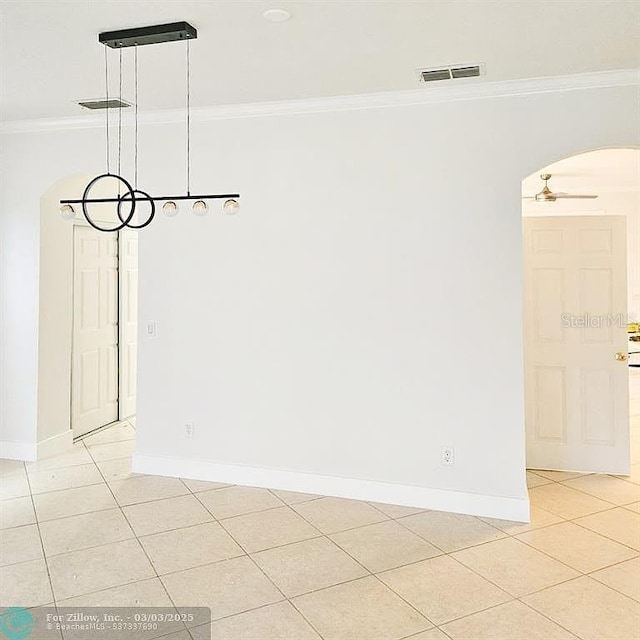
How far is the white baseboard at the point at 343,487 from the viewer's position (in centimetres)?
396

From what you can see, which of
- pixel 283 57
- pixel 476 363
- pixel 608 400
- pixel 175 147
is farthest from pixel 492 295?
pixel 175 147

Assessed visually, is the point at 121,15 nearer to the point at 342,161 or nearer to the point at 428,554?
the point at 342,161

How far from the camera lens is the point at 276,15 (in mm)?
2877

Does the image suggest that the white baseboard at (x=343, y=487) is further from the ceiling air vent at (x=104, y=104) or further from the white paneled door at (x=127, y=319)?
the ceiling air vent at (x=104, y=104)

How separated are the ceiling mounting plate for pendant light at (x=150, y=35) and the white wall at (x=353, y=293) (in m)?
1.34

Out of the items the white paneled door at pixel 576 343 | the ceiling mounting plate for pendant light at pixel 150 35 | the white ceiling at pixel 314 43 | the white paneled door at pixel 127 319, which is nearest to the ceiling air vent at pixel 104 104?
the white ceiling at pixel 314 43

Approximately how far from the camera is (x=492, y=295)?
3945mm

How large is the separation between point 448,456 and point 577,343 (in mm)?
1488

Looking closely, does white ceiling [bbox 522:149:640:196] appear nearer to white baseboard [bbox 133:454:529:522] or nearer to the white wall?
the white wall

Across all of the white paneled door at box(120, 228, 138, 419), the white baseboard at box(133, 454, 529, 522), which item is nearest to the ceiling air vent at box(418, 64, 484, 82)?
the white baseboard at box(133, 454, 529, 522)

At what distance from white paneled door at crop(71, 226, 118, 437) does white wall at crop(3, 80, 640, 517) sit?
1.06 meters

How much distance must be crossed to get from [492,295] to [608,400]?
1528 mm

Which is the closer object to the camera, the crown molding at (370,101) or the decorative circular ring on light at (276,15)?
the decorative circular ring on light at (276,15)

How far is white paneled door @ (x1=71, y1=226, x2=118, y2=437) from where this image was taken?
18.7 ft
